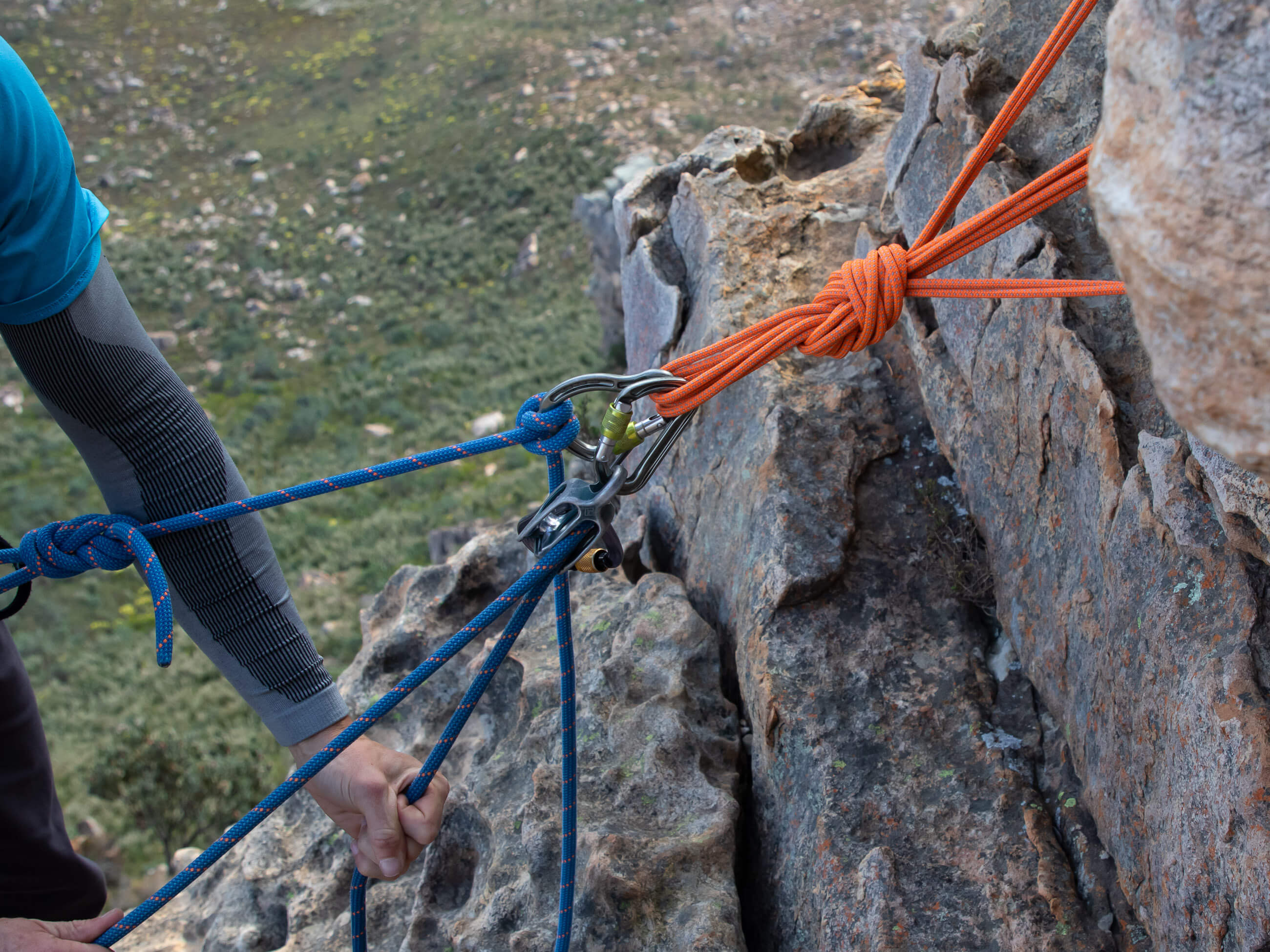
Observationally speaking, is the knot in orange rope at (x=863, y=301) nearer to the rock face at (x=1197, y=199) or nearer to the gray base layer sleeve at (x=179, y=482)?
the rock face at (x=1197, y=199)

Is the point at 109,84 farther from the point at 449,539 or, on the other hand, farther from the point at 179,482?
the point at 179,482

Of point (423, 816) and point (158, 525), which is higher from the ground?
point (158, 525)

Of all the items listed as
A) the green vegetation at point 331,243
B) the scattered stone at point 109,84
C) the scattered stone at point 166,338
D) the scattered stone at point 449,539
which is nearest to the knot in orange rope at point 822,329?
the green vegetation at point 331,243

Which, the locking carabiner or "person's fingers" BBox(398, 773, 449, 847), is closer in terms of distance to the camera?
the locking carabiner

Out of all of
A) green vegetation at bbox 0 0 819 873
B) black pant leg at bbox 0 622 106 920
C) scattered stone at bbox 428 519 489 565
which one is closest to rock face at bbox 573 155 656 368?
green vegetation at bbox 0 0 819 873

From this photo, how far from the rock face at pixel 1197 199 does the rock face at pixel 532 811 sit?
1350 millimetres

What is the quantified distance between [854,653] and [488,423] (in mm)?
11275

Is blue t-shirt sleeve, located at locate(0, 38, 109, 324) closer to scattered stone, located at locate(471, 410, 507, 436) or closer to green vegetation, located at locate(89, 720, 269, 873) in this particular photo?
green vegetation, located at locate(89, 720, 269, 873)

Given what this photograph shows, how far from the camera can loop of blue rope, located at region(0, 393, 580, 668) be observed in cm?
158

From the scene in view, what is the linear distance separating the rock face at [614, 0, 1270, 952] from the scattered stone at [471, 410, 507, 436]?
33.5ft

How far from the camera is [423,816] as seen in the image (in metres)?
1.84

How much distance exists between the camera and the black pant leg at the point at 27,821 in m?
2.12

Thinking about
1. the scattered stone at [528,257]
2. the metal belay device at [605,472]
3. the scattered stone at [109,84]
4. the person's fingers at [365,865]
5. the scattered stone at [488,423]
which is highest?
the scattered stone at [109,84]

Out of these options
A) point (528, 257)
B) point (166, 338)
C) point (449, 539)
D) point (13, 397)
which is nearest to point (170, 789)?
point (449, 539)
